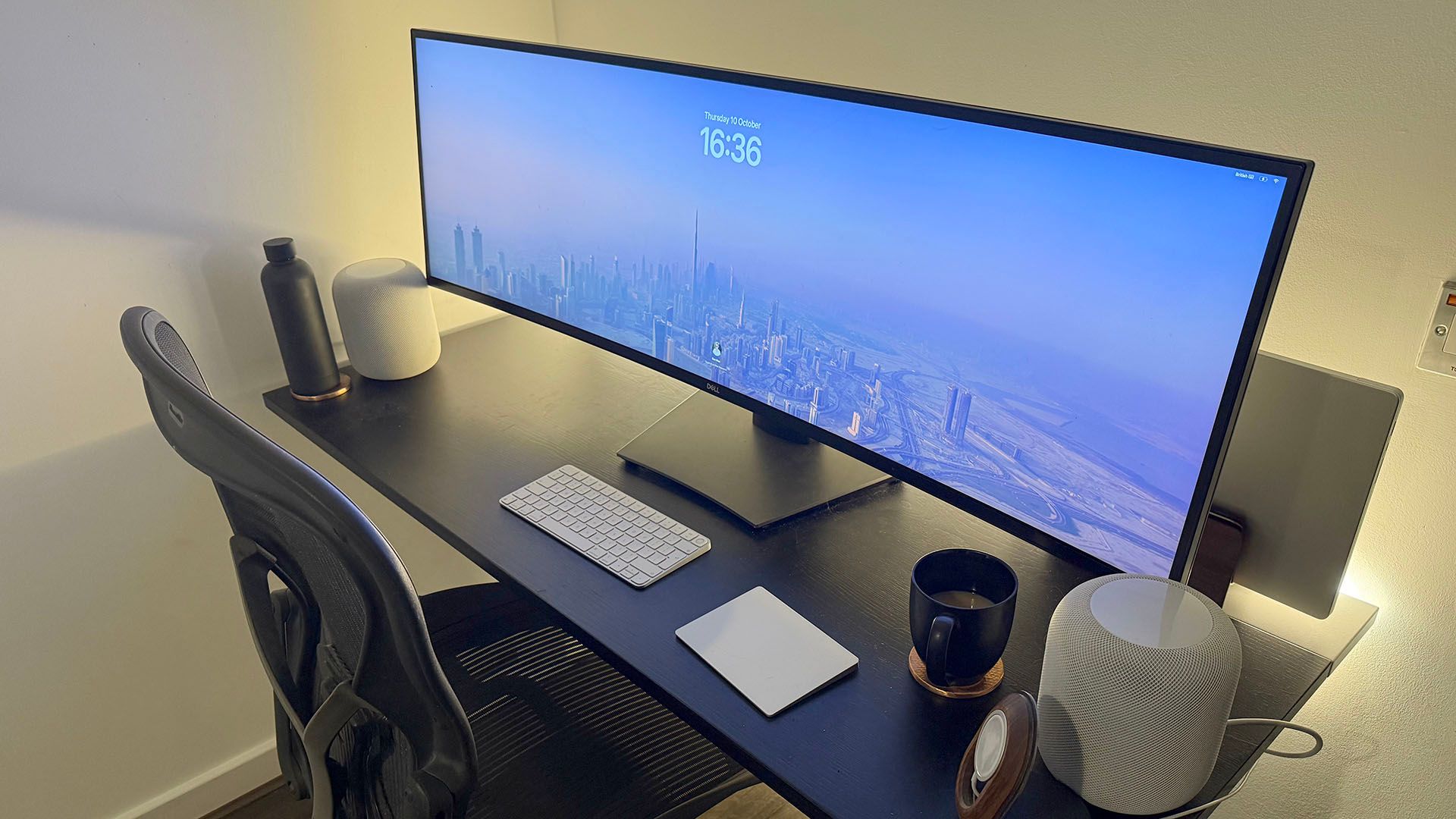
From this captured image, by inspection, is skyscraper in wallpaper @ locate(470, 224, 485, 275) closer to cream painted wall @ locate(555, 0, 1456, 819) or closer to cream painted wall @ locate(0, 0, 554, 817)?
cream painted wall @ locate(0, 0, 554, 817)

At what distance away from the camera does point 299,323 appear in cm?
130

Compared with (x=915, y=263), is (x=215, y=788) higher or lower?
lower

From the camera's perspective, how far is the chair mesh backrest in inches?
23.5

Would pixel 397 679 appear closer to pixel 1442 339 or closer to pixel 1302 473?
pixel 1302 473

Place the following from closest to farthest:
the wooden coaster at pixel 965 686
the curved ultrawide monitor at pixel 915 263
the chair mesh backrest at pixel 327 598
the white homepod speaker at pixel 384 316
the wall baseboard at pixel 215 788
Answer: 1. the chair mesh backrest at pixel 327 598
2. the curved ultrawide monitor at pixel 915 263
3. the wooden coaster at pixel 965 686
4. the white homepod speaker at pixel 384 316
5. the wall baseboard at pixel 215 788

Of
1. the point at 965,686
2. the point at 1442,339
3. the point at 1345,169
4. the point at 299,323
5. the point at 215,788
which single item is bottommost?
the point at 215,788

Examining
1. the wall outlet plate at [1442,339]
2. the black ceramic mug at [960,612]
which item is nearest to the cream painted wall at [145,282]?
the black ceramic mug at [960,612]

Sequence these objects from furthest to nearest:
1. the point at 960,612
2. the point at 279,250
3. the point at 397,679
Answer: the point at 279,250, the point at 960,612, the point at 397,679

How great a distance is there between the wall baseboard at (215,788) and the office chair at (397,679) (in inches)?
28.1

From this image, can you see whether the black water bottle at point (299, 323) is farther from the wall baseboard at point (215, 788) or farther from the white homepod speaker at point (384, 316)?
the wall baseboard at point (215, 788)

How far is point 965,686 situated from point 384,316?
920 mm

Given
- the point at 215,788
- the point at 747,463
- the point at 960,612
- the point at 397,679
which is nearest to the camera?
the point at 397,679

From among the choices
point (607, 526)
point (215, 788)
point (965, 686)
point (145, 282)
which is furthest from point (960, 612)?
point (215, 788)

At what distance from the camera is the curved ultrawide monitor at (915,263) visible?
736 mm
